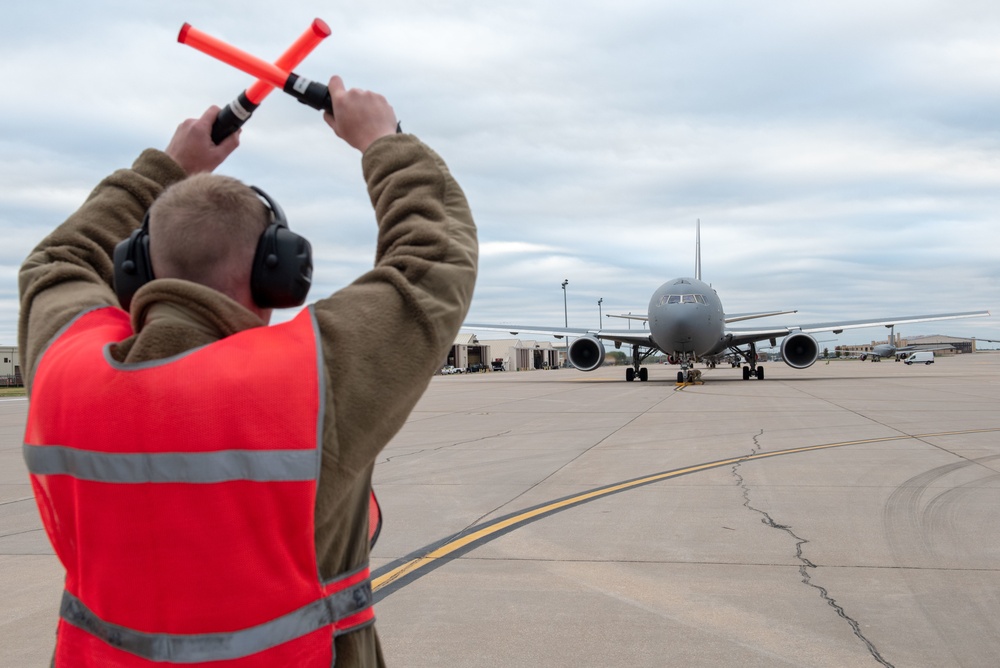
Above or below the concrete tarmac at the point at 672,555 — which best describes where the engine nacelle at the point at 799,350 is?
above

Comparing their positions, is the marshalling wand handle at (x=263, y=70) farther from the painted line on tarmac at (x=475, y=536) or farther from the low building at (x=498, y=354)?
the low building at (x=498, y=354)

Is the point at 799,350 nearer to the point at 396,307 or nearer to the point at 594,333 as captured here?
the point at 594,333

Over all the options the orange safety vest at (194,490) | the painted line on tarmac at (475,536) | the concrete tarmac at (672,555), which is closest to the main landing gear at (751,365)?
the concrete tarmac at (672,555)

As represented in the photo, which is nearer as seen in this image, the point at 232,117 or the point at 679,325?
the point at 232,117

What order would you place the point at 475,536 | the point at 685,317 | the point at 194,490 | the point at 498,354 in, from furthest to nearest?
the point at 498,354 < the point at 685,317 < the point at 475,536 < the point at 194,490

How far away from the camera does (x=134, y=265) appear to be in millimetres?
1509

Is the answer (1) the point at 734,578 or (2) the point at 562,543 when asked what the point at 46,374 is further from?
(2) the point at 562,543

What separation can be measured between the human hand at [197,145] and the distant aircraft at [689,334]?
2437cm

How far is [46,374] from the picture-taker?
139 cm

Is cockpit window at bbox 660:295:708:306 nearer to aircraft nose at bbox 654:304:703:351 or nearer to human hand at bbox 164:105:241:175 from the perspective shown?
aircraft nose at bbox 654:304:703:351

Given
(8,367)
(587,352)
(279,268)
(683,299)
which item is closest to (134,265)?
(279,268)

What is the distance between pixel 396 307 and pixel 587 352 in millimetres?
29327

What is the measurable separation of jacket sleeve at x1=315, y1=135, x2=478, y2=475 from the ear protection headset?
0.35 ft

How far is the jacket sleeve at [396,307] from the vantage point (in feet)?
4.41
